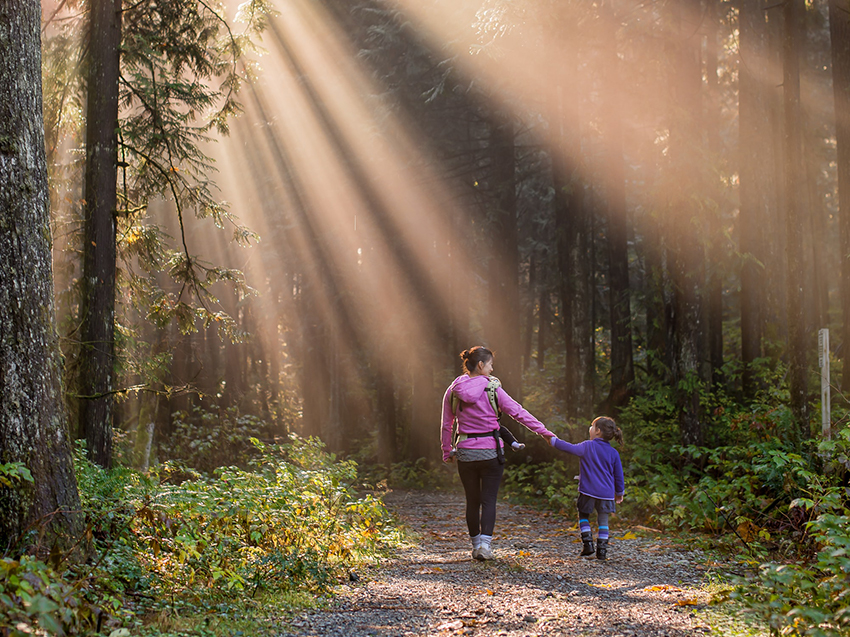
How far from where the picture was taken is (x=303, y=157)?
20.4 m

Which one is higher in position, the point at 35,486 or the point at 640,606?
the point at 35,486

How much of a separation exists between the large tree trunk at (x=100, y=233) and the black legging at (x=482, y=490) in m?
5.23

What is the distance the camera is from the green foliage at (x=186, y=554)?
3629 millimetres

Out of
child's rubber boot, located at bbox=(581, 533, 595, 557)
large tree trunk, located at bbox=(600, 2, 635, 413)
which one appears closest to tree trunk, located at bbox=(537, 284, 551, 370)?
large tree trunk, located at bbox=(600, 2, 635, 413)

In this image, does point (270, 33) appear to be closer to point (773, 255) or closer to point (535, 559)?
point (773, 255)

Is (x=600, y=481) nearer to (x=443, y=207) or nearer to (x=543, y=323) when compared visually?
(x=443, y=207)

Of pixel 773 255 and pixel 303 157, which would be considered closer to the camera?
pixel 773 255

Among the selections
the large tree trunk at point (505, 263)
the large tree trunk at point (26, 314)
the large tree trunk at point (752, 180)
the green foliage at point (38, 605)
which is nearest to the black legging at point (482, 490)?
the large tree trunk at point (26, 314)

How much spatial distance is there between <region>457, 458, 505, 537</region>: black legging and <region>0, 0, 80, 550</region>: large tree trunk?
3855 millimetres

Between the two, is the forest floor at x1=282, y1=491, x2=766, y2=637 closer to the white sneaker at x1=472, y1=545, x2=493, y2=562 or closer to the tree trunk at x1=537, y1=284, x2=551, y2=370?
the white sneaker at x1=472, y1=545, x2=493, y2=562

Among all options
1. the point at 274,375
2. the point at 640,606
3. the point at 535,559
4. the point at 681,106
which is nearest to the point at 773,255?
the point at 681,106

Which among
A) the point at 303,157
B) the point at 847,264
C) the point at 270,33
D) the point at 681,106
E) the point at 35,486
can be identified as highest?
the point at 270,33

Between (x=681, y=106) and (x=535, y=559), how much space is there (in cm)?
819

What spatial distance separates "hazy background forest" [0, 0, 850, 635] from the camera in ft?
16.4
